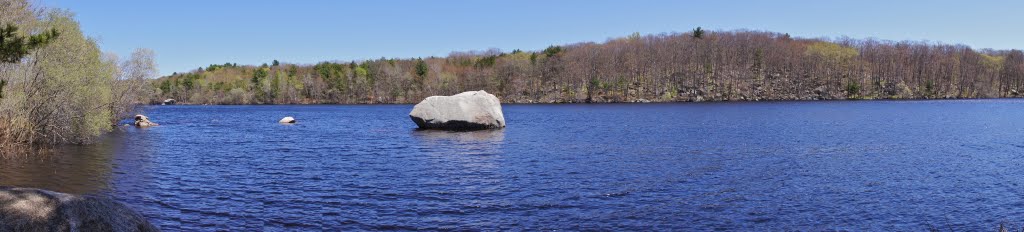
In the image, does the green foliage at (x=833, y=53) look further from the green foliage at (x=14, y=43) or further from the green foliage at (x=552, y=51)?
the green foliage at (x=14, y=43)

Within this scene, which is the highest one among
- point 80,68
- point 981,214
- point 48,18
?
point 48,18

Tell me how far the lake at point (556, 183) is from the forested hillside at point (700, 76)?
13294 centimetres

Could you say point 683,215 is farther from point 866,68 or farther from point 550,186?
point 866,68

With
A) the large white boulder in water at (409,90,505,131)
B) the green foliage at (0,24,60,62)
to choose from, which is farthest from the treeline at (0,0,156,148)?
the large white boulder in water at (409,90,505,131)

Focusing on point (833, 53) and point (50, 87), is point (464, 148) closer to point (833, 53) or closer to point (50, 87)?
point (50, 87)

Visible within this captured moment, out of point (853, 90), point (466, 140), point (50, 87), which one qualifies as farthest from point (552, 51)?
point (50, 87)

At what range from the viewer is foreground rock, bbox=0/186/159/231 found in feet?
24.2

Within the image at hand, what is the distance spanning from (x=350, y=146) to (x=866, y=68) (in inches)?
7384

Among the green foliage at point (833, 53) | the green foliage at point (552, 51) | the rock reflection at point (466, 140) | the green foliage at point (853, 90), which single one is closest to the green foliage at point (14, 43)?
the rock reflection at point (466, 140)

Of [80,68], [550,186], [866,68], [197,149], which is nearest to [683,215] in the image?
[550,186]

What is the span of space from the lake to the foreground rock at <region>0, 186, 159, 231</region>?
650 cm

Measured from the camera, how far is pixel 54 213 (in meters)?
7.55

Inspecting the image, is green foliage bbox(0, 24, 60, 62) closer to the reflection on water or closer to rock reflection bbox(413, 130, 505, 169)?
the reflection on water

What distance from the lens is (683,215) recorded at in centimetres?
1570
